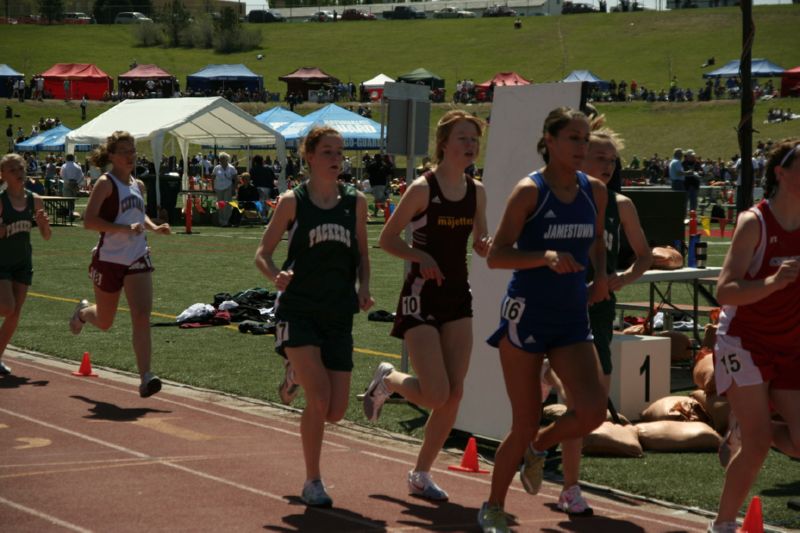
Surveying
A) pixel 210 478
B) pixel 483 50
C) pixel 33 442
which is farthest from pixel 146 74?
pixel 210 478

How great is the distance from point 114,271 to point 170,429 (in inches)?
64.0

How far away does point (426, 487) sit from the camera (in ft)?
23.1

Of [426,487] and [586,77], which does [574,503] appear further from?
[586,77]

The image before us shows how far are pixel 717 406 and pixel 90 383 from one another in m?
5.32

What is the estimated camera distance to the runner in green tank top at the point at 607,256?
6.74 m

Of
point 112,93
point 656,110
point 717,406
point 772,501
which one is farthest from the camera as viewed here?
point 112,93

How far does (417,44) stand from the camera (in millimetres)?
113312

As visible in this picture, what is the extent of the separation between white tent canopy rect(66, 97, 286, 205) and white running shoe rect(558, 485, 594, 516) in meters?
27.8

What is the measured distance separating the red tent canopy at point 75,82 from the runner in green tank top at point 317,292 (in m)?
79.3

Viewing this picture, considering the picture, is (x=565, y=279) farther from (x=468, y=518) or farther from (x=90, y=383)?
(x=90, y=383)

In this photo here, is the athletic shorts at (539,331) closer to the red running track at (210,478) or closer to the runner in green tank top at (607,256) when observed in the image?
the runner in green tank top at (607,256)

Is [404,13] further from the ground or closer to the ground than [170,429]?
further from the ground

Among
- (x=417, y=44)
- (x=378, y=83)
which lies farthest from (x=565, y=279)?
(x=417, y=44)

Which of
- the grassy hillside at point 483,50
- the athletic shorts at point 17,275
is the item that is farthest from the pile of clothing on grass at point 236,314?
the grassy hillside at point 483,50
